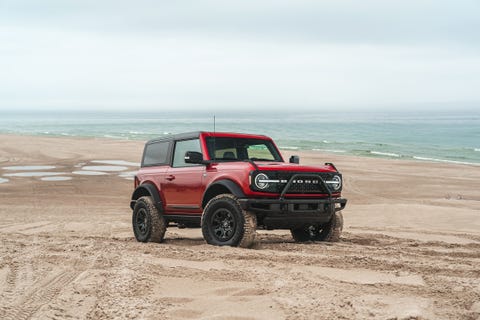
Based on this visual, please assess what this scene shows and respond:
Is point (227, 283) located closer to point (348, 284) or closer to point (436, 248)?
point (348, 284)

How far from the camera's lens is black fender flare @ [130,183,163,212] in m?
10.1

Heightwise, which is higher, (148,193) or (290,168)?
(290,168)

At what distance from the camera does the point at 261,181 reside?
8273mm

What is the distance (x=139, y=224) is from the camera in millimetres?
10375

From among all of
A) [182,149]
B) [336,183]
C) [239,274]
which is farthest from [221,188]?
[239,274]

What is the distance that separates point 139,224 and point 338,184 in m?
3.46

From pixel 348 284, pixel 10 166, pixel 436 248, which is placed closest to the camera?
pixel 348 284

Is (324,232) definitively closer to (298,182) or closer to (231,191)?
(298,182)

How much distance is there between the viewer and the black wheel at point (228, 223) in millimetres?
8172

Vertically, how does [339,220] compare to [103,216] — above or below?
above

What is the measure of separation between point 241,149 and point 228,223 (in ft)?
5.44

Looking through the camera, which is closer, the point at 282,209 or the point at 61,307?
the point at 61,307

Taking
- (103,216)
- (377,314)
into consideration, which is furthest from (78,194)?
(377,314)

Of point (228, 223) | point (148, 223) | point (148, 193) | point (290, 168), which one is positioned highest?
point (290, 168)
